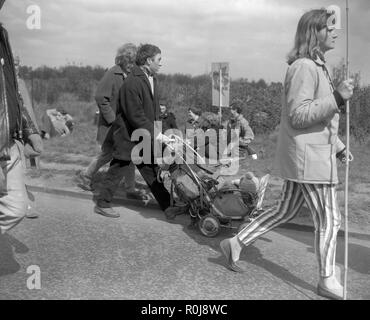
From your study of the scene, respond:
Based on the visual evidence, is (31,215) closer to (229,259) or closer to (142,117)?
(142,117)

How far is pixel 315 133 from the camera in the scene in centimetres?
370

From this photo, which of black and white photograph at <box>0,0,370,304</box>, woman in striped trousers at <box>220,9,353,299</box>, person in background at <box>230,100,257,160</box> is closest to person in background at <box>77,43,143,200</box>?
black and white photograph at <box>0,0,370,304</box>

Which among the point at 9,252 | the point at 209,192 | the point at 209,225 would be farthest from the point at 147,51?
the point at 9,252

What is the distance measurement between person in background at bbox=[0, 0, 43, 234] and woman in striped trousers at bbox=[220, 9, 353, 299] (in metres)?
1.99

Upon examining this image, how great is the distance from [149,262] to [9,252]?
136 cm

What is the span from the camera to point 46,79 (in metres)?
27.8

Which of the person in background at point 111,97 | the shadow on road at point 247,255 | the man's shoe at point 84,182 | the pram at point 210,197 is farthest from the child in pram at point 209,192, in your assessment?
the man's shoe at point 84,182

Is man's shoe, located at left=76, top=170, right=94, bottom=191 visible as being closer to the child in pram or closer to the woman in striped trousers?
the child in pram

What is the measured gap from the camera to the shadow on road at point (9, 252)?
4.38 meters

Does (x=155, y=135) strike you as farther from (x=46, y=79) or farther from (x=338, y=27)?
(x=46, y=79)

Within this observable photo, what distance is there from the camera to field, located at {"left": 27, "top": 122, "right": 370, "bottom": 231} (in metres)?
6.57

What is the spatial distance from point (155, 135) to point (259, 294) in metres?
2.48

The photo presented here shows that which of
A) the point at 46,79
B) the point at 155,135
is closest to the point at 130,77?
the point at 155,135

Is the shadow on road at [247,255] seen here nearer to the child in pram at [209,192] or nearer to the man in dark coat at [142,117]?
the child in pram at [209,192]
